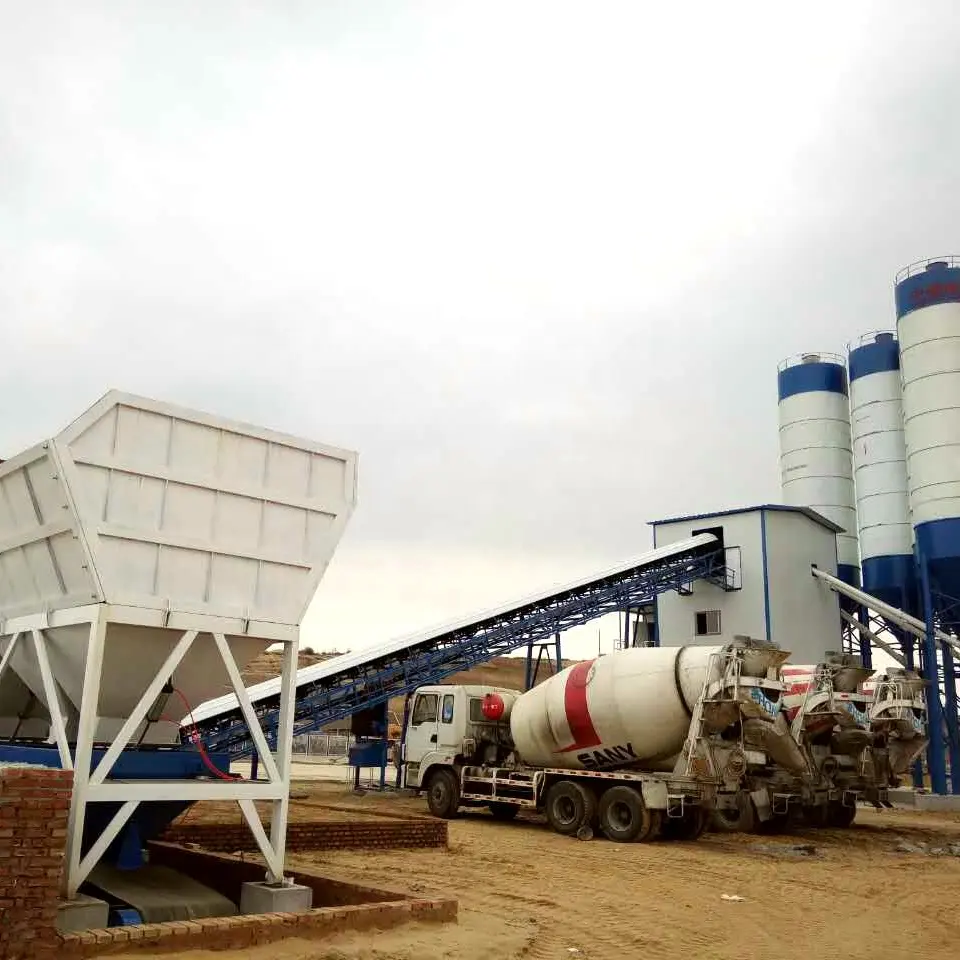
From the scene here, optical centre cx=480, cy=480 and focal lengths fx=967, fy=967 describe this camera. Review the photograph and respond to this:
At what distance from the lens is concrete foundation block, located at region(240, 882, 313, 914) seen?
9.11 metres

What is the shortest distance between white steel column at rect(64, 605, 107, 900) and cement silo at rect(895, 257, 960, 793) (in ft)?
92.6

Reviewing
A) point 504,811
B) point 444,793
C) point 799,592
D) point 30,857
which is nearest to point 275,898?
point 30,857

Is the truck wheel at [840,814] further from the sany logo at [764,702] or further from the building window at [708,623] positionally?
the building window at [708,623]

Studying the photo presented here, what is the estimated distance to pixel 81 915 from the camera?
7980mm

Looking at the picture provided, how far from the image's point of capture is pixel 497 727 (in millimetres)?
22359

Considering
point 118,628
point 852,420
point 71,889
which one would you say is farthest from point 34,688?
point 852,420

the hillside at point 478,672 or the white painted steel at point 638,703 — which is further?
the hillside at point 478,672

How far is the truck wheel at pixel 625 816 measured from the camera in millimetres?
17109

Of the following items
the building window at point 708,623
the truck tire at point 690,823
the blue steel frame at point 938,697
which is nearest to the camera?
the truck tire at point 690,823

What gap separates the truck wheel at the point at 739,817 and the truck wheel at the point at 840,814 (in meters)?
3.92

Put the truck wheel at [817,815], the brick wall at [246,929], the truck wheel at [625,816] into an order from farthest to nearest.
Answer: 1. the truck wheel at [817,815]
2. the truck wheel at [625,816]
3. the brick wall at [246,929]

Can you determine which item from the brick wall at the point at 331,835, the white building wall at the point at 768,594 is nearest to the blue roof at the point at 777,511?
the white building wall at the point at 768,594

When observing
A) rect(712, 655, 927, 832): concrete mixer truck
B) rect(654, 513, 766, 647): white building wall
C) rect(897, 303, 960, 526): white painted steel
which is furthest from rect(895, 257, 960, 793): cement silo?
rect(712, 655, 927, 832): concrete mixer truck

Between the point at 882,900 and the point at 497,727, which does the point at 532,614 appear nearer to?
the point at 497,727
